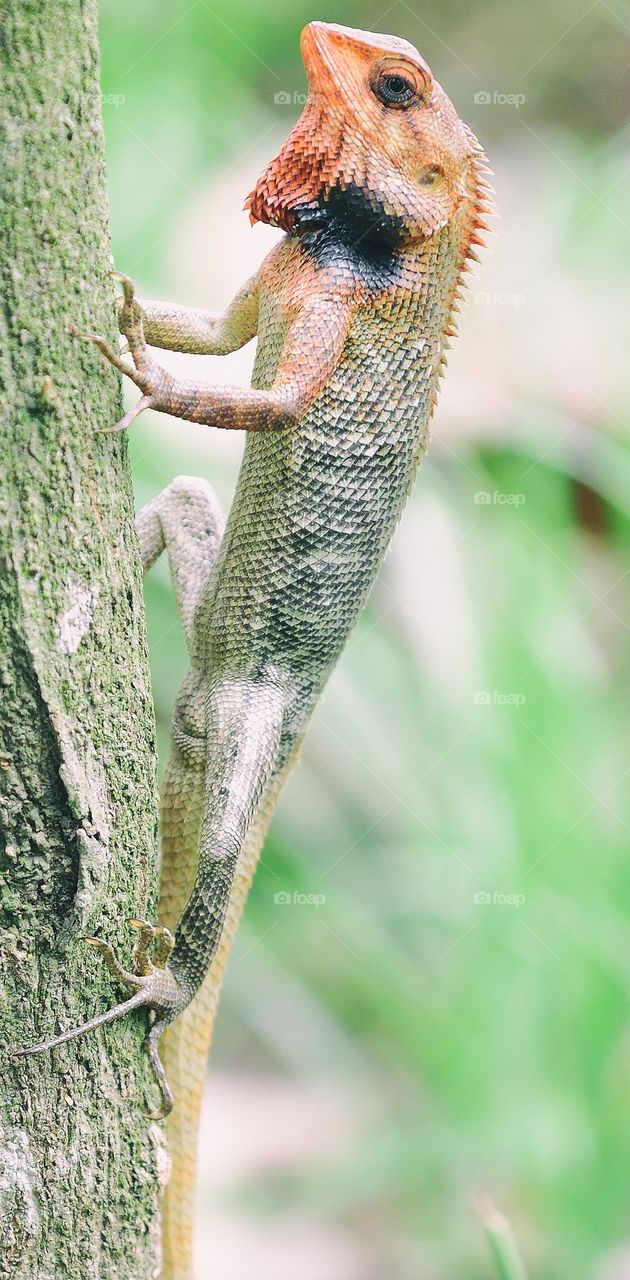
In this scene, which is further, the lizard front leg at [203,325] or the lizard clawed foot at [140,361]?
the lizard front leg at [203,325]

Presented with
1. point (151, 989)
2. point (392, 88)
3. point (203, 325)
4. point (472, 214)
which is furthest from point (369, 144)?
point (151, 989)

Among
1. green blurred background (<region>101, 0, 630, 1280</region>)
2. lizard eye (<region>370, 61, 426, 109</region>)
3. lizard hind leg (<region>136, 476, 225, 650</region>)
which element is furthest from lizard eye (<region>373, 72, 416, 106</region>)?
green blurred background (<region>101, 0, 630, 1280</region>)

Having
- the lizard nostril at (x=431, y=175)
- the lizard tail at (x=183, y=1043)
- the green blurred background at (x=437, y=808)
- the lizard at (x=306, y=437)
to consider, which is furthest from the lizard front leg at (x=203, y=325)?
the green blurred background at (x=437, y=808)

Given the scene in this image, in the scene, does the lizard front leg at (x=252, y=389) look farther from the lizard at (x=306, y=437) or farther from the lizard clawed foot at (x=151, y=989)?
the lizard clawed foot at (x=151, y=989)

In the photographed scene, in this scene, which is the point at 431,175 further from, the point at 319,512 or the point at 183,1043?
the point at 183,1043

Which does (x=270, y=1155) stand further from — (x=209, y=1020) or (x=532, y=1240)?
(x=209, y=1020)

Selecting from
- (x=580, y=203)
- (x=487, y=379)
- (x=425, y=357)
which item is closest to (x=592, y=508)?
(x=487, y=379)
